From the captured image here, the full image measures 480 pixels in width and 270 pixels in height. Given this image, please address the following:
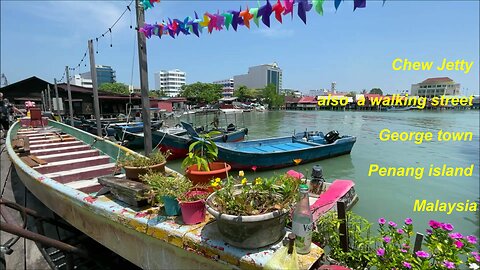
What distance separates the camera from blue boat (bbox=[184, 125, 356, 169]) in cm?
992

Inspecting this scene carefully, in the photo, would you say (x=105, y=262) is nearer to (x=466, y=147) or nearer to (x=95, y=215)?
(x=95, y=215)

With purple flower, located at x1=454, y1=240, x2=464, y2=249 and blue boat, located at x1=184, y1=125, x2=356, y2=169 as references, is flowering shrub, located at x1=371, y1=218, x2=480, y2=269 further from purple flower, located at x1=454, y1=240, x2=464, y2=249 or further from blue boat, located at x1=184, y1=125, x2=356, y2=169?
blue boat, located at x1=184, y1=125, x2=356, y2=169

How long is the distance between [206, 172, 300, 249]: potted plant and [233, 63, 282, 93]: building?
416 ft

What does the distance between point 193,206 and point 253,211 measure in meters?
0.61

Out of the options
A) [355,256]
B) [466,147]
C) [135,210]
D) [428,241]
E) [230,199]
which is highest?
[230,199]

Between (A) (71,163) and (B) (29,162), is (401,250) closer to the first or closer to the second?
(A) (71,163)

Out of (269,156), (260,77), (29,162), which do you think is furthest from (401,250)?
(260,77)

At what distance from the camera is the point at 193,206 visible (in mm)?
1993

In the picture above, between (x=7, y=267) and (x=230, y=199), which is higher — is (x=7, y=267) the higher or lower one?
the lower one

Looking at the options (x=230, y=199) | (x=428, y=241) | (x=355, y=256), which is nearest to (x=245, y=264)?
(x=230, y=199)

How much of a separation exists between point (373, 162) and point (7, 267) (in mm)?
14234

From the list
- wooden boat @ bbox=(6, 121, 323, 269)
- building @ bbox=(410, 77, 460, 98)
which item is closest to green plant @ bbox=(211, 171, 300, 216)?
wooden boat @ bbox=(6, 121, 323, 269)

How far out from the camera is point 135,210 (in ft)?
7.89

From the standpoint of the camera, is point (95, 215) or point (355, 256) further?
point (95, 215)
